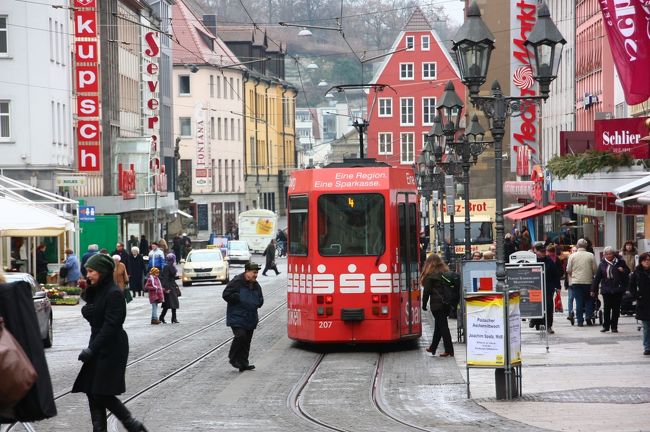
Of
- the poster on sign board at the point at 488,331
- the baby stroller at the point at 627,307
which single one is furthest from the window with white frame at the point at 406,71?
the poster on sign board at the point at 488,331

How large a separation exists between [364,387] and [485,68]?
4.40 m

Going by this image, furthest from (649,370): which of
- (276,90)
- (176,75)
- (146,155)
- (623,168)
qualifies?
(276,90)

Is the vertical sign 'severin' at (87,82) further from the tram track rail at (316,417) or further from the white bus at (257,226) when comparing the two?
the white bus at (257,226)

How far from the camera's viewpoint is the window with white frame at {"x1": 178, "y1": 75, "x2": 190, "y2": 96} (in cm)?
11506

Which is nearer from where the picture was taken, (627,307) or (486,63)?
(486,63)

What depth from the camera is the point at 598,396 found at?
17.7 meters

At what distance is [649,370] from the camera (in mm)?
20781

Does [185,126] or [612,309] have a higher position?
[185,126]

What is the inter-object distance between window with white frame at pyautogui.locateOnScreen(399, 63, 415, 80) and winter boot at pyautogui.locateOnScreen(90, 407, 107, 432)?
108900mm

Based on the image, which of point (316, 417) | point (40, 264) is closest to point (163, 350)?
point (316, 417)

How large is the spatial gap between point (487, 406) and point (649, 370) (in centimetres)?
434

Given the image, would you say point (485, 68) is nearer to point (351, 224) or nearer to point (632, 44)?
point (632, 44)

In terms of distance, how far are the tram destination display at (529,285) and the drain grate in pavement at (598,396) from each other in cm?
733

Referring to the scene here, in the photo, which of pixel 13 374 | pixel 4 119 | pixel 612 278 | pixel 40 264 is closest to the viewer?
pixel 13 374
